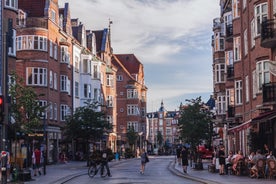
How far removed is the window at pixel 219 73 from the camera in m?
60.9

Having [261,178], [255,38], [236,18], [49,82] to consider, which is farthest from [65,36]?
[261,178]

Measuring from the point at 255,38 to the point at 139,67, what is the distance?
86030 millimetres

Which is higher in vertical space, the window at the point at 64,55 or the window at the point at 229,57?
the window at the point at 64,55

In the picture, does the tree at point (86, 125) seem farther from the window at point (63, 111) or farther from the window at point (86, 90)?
the window at point (86, 90)

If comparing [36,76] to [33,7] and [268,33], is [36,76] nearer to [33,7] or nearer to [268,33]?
[33,7]

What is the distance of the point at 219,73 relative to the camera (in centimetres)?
6141

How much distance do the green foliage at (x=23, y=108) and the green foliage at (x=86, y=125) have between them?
22107 mm

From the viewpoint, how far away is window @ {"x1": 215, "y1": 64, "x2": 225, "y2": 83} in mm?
60906

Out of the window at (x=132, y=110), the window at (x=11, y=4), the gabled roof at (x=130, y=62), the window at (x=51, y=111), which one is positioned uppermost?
the gabled roof at (x=130, y=62)

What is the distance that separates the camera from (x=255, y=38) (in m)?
36.3

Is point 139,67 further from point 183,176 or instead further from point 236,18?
point 183,176

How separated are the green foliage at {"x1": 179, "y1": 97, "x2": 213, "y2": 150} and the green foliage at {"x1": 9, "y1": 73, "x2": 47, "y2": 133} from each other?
14.9m

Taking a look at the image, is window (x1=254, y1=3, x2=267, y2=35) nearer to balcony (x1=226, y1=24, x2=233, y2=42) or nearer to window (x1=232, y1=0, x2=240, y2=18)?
window (x1=232, y1=0, x2=240, y2=18)

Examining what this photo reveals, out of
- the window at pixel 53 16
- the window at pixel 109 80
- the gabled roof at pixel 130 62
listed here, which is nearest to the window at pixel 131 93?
the gabled roof at pixel 130 62
